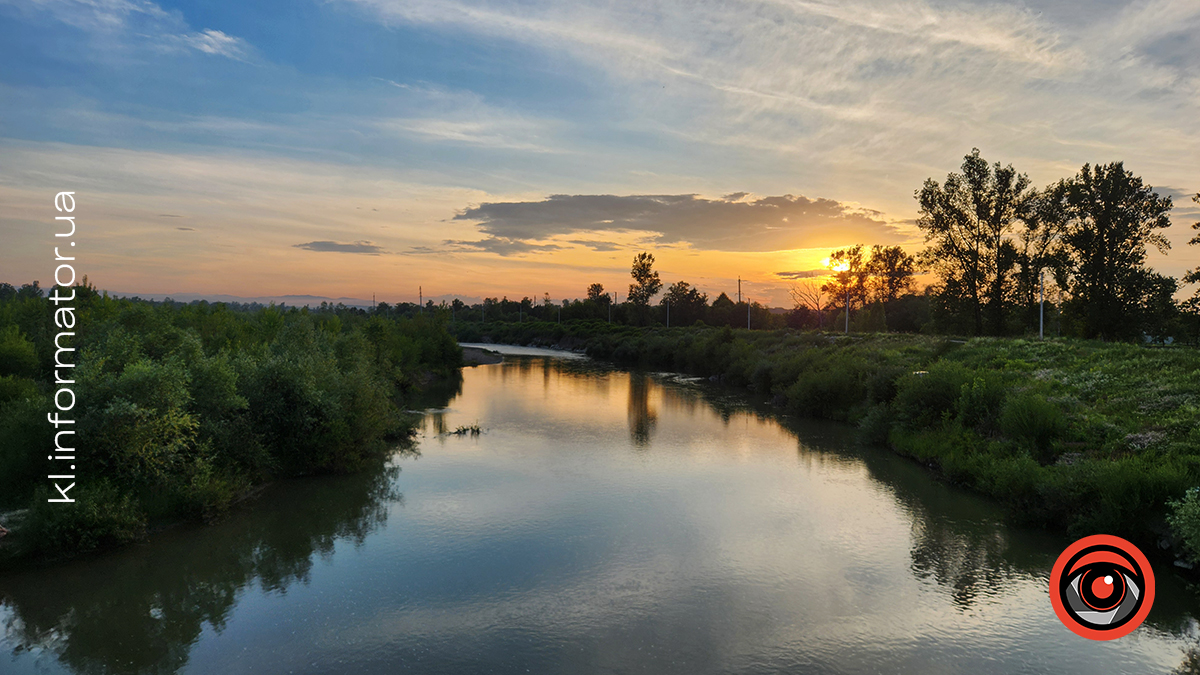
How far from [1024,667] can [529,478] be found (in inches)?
502

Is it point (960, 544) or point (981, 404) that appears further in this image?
point (981, 404)

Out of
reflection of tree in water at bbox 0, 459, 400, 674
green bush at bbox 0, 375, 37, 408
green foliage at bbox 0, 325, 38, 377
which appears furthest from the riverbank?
reflection of tree in water at bbox 0, 459, 400, 674

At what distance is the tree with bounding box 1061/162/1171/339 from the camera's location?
37.4 m

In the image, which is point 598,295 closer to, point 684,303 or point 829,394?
point 684,303

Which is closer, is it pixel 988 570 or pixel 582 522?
pixel 988 570

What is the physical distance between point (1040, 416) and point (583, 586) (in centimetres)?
1251

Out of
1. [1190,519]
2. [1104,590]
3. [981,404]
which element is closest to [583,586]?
[1104,590]

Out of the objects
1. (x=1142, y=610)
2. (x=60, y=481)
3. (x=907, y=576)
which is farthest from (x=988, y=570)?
(x=60, y=481)

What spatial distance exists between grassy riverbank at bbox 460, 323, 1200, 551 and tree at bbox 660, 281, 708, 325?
59589mm

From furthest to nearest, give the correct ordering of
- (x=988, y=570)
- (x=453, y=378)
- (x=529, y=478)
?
1. (x=453, y=378)
2. (x=529, y=478)
3. (x=988, y=570)

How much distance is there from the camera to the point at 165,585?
11289 mm

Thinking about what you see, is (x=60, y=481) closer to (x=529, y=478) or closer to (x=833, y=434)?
(x=529, y=478)

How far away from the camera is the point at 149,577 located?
11516 mm

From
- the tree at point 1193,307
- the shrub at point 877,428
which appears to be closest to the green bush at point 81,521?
the shrub at point 877,428
